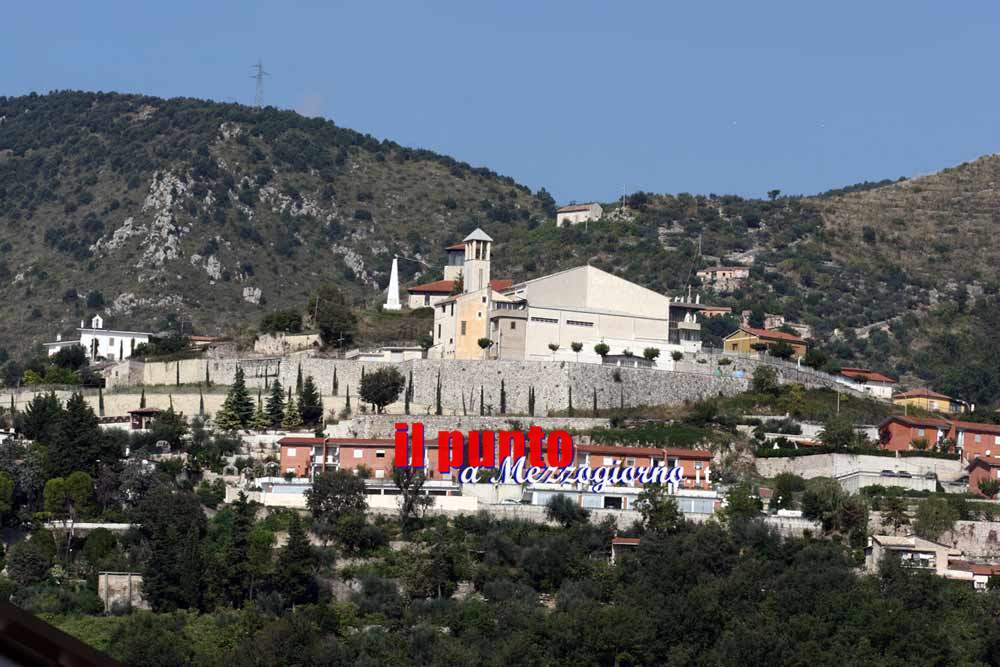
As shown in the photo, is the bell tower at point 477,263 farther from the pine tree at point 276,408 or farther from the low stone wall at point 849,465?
the low stone wall at point 849,465

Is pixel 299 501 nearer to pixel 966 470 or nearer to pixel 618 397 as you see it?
pixel 618 397

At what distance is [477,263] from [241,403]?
13580 millimetres

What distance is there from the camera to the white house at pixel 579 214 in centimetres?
12344

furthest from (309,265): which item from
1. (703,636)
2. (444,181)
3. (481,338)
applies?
(703,636)

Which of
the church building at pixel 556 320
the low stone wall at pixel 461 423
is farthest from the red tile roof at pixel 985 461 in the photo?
the low stone wall at pixel 461 423

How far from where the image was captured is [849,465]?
62.1m

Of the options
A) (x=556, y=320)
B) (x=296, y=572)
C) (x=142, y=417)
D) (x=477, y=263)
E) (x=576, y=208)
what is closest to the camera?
(x=296, y=572)

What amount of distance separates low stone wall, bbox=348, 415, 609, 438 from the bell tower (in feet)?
29.6

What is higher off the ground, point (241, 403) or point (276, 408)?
point (241, 403)

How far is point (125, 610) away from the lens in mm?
52344

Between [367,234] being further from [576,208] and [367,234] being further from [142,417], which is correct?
[142,417]

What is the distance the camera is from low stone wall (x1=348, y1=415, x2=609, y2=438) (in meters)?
64.8

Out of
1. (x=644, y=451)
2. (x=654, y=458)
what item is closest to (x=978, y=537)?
(x=654, y=458)

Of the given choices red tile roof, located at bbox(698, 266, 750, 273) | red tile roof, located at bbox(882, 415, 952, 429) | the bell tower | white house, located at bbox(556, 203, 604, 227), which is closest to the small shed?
the bell tower
